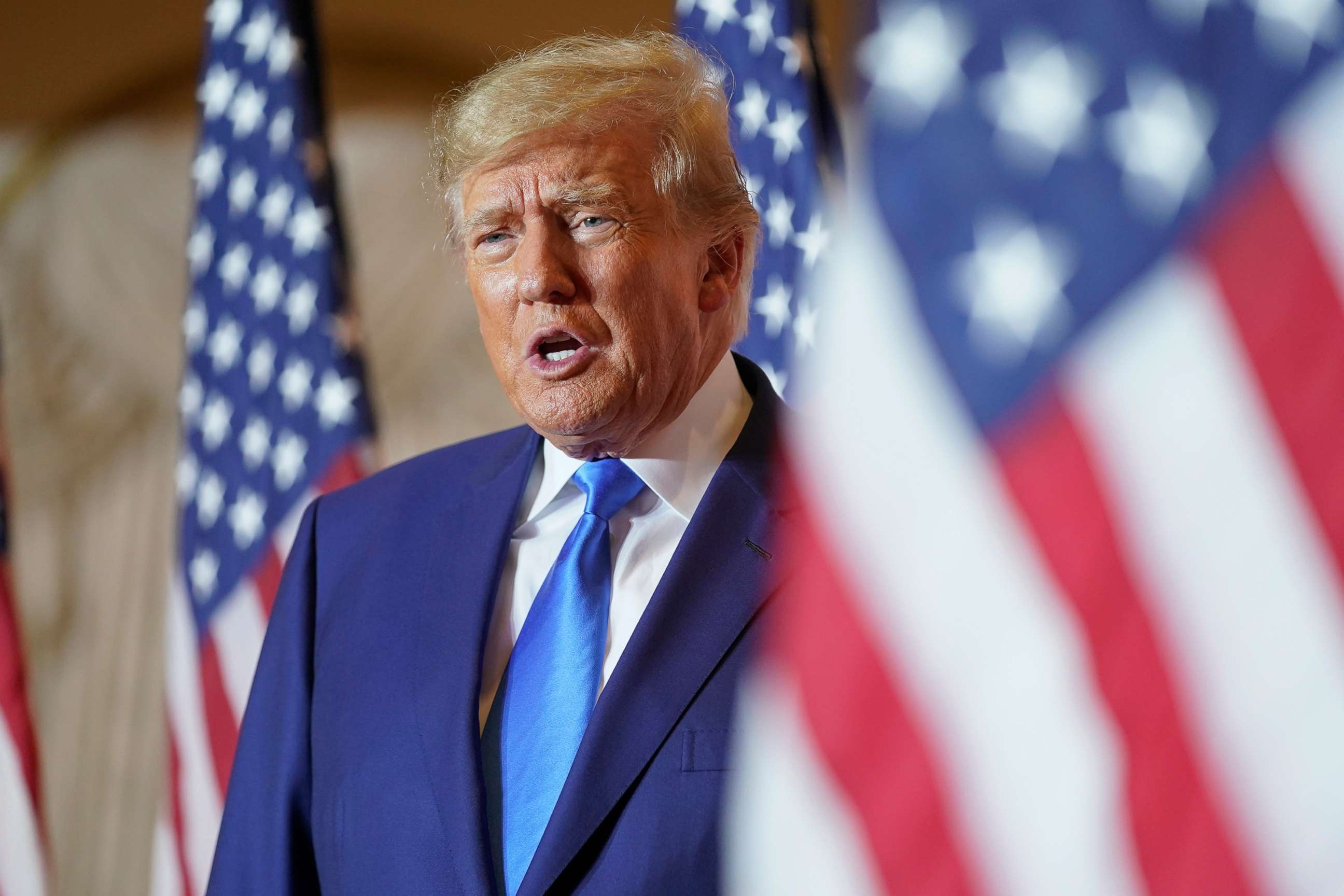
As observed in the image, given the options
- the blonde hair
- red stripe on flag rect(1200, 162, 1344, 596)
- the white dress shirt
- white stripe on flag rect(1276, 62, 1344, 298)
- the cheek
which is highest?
the blonde hair

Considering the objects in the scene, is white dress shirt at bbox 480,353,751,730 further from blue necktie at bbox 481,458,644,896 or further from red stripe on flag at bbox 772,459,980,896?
red stripe on flag at bbox 772,459,980,896

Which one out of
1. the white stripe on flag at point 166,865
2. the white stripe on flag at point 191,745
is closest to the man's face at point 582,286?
the white stripe on flag at point 191,745

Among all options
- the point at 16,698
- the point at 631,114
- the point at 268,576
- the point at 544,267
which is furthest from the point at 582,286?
the point at 16,698

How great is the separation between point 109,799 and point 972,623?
11.9 feet

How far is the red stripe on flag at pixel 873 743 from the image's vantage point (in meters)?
0.69

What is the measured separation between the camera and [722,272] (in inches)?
59.4

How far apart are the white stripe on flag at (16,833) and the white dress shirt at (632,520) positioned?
1.48 meters

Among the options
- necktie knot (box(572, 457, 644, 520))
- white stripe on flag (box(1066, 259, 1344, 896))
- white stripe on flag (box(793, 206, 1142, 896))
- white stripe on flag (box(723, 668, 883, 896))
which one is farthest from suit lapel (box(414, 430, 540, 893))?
white stripe on flag (box(1066, 259, 1344, 896))

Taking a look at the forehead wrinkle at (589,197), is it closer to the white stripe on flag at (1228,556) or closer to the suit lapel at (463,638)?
the suit lapel at (463,638)

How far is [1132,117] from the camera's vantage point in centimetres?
63

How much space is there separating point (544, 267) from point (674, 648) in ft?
1.41

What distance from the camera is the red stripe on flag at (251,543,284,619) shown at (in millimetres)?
2385

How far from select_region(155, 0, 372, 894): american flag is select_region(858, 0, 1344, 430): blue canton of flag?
74.2 inches

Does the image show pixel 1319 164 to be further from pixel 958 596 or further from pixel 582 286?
pixel 582 286
